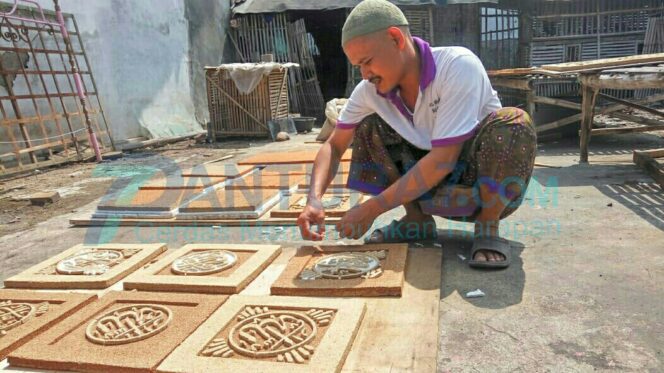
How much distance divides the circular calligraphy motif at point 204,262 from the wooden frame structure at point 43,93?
4940mm

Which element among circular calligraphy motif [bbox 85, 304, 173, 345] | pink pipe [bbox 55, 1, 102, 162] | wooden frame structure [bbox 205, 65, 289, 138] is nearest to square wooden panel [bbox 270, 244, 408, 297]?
circular calligraphy motif [bbox 85, 304, 173, 345]

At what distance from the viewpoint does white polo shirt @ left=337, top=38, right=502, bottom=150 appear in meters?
1.86

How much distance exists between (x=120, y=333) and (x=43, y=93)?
6.61 m

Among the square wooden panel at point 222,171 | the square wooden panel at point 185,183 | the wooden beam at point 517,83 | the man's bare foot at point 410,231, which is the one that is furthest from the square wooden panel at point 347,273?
the wooden beam at point 517,83

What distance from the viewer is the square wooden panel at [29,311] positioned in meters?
1.57

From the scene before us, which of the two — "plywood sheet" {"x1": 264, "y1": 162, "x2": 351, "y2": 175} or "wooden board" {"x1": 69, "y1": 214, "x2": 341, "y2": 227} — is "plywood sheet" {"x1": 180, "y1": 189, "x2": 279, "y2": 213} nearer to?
"wooden board" {"x1": 69, "y1": 214, "x2": 341, "y2": 227}

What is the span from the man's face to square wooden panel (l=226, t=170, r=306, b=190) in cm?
185

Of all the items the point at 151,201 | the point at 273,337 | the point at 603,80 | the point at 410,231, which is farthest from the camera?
the point at 603,80

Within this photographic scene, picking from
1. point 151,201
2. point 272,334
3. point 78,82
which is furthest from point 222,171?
point 78,82

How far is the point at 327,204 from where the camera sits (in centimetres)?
310

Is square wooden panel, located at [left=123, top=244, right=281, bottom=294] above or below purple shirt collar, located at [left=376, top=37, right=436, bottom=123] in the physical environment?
below

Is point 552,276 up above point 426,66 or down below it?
below

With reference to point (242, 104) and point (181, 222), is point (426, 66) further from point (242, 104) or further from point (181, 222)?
point (242, 104)

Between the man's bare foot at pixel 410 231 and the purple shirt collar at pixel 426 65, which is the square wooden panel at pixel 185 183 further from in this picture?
the purple shirt collar at pixel 426 65
